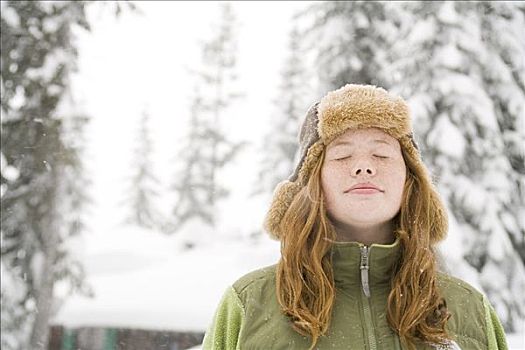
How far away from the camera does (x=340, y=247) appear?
2424 mm

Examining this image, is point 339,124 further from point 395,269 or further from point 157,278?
point 157,278

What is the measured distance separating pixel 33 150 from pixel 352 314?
41.7ft

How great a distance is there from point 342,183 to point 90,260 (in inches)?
1282

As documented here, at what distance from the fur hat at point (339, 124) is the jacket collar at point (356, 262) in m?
0.40

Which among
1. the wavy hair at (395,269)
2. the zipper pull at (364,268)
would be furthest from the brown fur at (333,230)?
the zipper pull at (364,268)

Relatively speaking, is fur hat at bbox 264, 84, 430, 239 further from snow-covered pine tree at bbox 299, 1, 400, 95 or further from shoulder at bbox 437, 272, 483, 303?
snow-covered pine tree at bbox 299, 1, 400, 95

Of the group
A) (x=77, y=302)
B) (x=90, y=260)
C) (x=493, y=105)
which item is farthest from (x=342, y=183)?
(x=90, y=260)

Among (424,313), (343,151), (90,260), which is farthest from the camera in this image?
(90,260)

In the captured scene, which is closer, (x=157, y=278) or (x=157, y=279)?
(x=157, y=279)

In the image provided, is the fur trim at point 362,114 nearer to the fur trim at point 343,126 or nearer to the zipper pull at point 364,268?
the fur trim at point 343,126

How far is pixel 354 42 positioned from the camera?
15.4 m

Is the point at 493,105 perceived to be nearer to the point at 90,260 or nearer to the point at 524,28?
the point at 524,28

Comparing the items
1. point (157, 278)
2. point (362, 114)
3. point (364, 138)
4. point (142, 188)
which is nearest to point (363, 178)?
point (364, 138)

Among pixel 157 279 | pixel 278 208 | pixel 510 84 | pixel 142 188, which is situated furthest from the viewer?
pixel 142 188
